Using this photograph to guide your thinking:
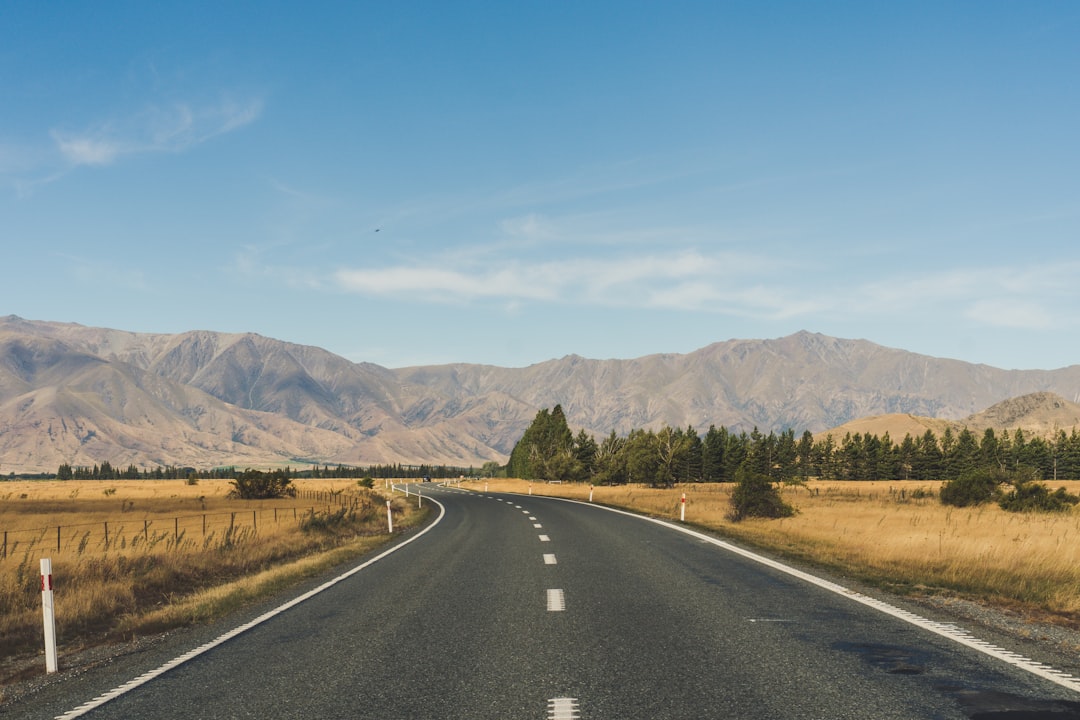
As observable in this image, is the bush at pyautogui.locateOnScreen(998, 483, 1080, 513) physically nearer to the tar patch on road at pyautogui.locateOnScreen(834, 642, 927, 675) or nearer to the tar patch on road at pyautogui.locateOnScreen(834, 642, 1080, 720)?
the tar patch on road at pyautogui.locateOnScreen(834, 642, 927, 675)

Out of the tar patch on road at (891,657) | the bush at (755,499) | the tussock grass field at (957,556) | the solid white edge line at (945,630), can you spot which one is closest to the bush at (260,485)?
the bush at (755,499)

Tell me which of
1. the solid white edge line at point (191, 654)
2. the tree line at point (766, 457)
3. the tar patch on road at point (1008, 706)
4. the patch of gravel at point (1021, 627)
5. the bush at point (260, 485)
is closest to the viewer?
the tar patch on road at point (1008, 706)

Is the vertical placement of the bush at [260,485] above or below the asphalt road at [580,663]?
below

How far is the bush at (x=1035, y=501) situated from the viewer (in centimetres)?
3878

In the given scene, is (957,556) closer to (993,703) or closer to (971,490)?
(993,703)

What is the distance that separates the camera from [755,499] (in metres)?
33.8

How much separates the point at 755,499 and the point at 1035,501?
15452 mm

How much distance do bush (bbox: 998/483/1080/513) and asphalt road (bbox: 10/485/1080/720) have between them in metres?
31.7

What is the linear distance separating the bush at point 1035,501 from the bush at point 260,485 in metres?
57.3

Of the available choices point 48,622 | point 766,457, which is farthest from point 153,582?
point 766,457

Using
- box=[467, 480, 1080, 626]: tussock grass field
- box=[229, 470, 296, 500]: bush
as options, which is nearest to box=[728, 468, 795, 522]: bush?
box=[467, 480, 1080, 626]: tussock grass field

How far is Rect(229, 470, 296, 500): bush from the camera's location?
7581 cm

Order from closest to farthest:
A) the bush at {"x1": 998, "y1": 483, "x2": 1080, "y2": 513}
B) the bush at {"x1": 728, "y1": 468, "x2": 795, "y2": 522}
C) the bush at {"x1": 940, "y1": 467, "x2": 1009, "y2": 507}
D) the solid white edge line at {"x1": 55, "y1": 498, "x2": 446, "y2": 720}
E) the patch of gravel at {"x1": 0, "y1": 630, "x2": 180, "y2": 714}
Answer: the solid white edge line at {"x1": 55, "y1": 498, "x2": 446, "y2": 720} → the patch of gravel at {"x1": 0, "y1": 630, "x2": 180, "y2": 714} → the bush at {"x1": 728, "y1": 468, "x2": 795, "y2": 522} → the bush at {"x1": 998, "y1": 483, "x2": 1080, "y2": 513} → the bush at {"x1": 940, "y1": 467, "x2": 1009, "y2": 507}

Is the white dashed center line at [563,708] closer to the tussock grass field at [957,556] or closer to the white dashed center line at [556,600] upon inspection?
the white dashed center line at [556,600]
